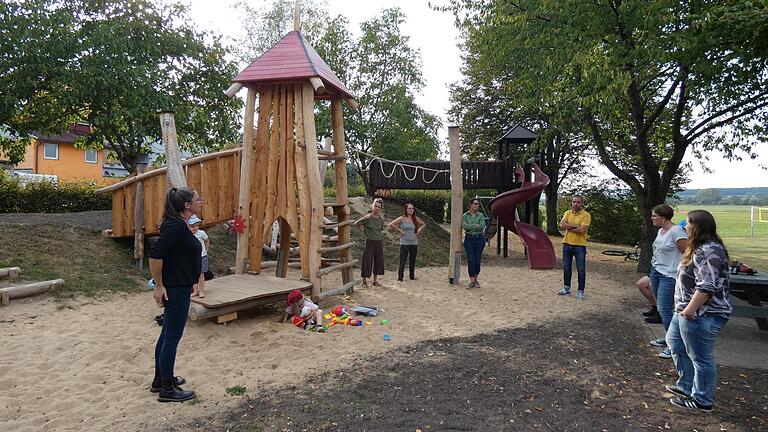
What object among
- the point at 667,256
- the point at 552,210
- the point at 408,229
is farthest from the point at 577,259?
the point at 552,210

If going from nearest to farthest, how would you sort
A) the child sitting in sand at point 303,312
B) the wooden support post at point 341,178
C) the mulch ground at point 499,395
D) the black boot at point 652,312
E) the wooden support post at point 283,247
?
the mulch ground at point 499,395
the child sitting in sand at point 303,312
the black boot at point 652,312
the wooden support post at point 283,247
the wooden support post at point 341,178

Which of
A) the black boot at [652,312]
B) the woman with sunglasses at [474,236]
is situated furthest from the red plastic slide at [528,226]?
the black boot at [652,312]

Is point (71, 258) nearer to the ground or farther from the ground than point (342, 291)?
farther from the ground

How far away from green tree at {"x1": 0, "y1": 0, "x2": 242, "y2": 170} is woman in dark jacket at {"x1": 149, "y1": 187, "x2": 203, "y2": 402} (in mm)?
8480

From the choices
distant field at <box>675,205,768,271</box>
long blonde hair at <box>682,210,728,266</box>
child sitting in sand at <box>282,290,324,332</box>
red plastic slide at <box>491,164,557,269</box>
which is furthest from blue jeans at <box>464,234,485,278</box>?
long blonde hair at <box>682,210,728,266</box>

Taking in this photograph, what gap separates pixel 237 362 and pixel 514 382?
259cm

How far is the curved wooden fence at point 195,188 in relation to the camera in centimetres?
829

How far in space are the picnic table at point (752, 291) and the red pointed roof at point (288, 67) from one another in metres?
5.81

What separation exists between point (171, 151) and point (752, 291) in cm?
804

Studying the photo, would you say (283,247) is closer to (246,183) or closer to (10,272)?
(246,183)

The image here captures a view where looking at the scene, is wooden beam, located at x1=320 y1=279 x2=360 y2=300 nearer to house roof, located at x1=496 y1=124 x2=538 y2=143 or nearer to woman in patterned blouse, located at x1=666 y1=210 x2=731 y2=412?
woman in patterned blouse, located at x1=666 y1=210 x2=731 y2=412

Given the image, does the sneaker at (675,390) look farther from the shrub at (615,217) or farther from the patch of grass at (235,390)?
the shrub at (615,217)

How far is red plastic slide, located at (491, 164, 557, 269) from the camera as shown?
11.9m

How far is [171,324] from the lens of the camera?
11.8ft
